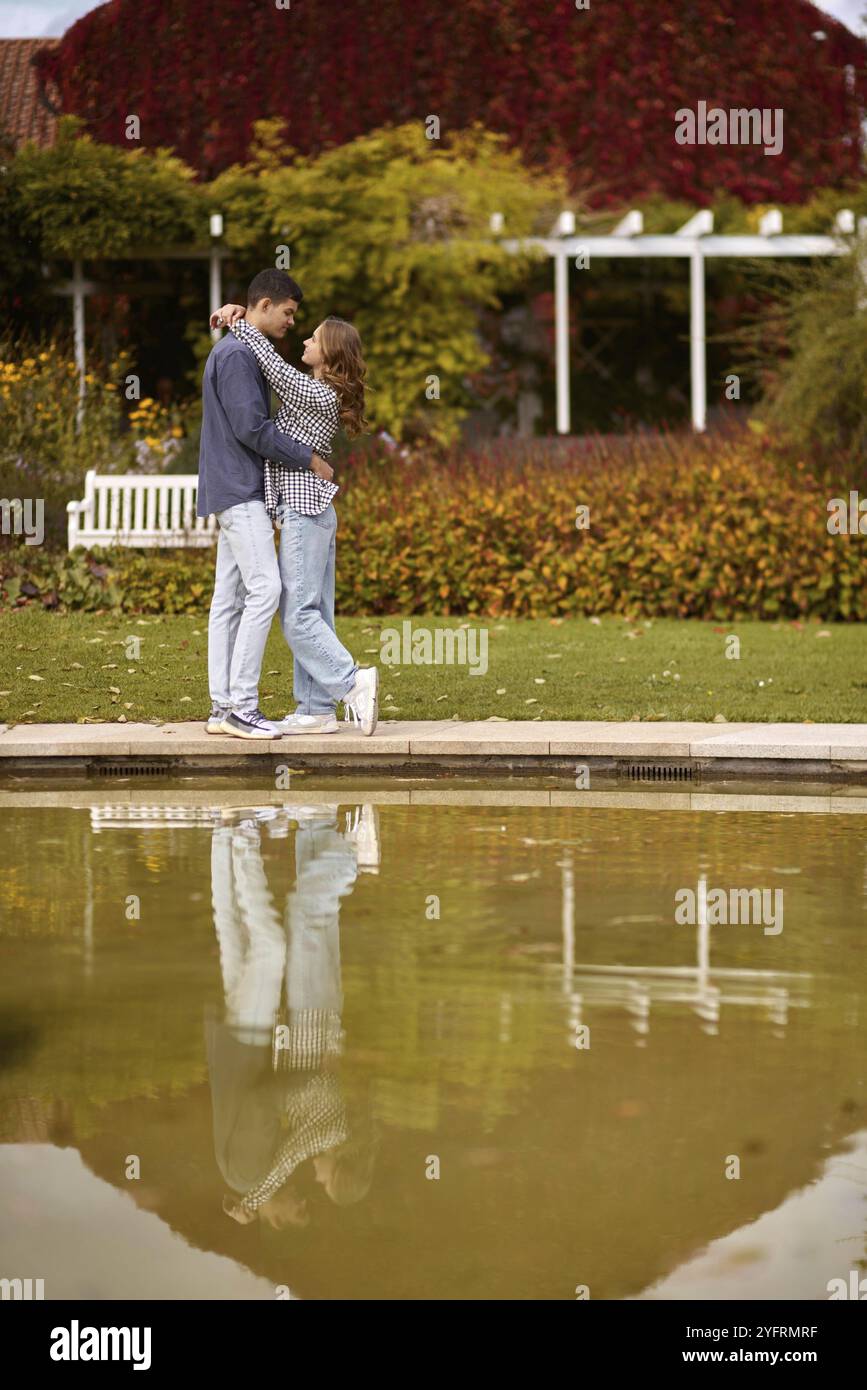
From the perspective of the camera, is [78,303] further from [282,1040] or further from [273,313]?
[282,1040]

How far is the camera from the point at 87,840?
764cm

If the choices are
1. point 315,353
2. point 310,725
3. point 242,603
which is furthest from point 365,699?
point 315,353

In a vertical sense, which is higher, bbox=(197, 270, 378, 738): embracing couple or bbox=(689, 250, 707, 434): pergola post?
bbox=(689, 250, 707, 434): pergola post

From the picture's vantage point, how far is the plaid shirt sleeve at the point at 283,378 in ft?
31.1

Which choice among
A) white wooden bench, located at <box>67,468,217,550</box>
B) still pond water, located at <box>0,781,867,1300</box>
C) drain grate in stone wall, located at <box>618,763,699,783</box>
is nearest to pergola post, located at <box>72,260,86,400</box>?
white wooden bench, located at <box>67,468,217,550</box>

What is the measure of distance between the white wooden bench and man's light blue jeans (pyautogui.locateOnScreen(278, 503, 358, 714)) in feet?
20.6

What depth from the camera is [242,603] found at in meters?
9.81

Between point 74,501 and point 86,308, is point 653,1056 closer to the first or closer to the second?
point 74,501

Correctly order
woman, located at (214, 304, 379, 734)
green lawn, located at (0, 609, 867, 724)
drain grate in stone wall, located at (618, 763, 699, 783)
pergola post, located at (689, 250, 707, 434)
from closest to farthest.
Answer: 1. drain grate in stone wall, located at (618, 763, 699, 783)
2. woman, located at (214, 304, 379, 734)
3. green lawn, located at (0, 609, 867, 724)
4. pergola post, located at (689, 250, 707, 434)

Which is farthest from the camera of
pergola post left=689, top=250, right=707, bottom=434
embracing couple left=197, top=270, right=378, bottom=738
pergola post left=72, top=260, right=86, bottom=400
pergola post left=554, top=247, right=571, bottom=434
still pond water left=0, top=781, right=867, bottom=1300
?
pergola post left=72, top=260, right=86, bottom=400

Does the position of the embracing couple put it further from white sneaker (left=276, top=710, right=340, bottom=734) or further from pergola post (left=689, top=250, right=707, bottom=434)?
pergola post (left=689, top=250, right=707, bottom=434)

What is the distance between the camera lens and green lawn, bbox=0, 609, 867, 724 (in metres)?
10.7

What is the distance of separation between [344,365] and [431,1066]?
570 centimetres

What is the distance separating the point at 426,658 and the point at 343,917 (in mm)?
6689
